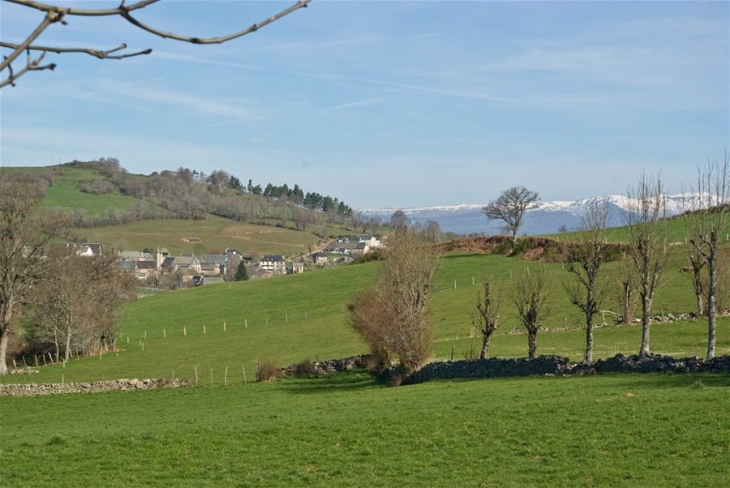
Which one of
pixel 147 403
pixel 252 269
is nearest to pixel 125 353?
pixel 147 403

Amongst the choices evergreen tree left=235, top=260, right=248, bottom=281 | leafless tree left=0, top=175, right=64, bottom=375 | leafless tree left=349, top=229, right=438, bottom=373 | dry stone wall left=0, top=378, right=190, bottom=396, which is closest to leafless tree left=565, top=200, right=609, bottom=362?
leafless tree left=349, top=229, right=438, bottom=373

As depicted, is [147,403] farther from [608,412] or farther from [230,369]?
[608,412]

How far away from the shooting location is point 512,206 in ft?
269

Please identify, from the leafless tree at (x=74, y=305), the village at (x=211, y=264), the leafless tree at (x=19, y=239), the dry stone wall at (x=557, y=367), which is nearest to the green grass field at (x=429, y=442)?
the dry stone wall at (x=557, y=367)

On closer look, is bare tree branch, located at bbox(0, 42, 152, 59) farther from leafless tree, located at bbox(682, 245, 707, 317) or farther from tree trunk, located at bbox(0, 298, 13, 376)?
tree trunk, located at bbox(0, 298, 13, 376)

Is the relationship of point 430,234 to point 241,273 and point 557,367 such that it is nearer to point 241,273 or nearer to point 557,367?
point 557,367

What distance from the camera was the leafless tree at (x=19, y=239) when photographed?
48.9 meters

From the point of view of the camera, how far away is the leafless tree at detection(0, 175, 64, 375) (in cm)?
4891

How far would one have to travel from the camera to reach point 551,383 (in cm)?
2969

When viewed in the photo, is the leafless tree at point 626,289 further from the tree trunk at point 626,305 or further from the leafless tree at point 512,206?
the leafless tree at point 512,206

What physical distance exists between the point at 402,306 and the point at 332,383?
5.17 m

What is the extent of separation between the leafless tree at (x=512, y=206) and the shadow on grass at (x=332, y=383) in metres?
42.0

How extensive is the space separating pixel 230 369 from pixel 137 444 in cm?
2774

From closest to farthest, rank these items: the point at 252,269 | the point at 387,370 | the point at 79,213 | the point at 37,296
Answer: the point at 387,370, the point at 37,296, the point at 252,269, the point at 79,213
